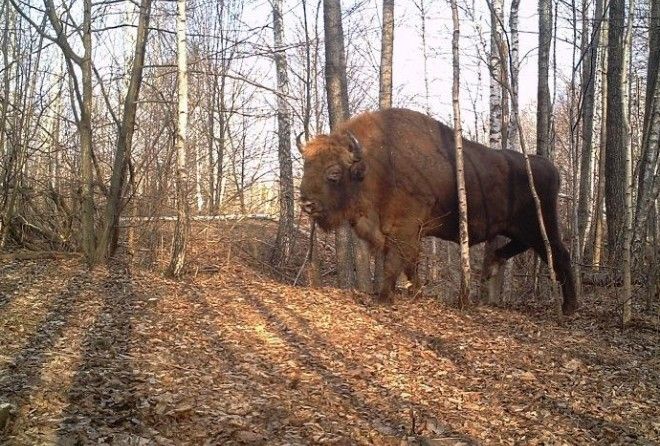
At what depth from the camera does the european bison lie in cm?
863

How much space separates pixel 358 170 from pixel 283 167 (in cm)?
688

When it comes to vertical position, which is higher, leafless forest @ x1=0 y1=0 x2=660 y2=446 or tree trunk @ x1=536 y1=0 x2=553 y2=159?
tree trunk @ x1=536 y1=0 x2=553 y2=159

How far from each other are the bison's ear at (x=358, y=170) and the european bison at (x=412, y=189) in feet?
0.05

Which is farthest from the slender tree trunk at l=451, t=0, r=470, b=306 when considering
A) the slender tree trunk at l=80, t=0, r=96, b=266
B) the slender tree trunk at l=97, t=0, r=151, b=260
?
the slender tree trunk at l=80, t=0, r=96, b=266

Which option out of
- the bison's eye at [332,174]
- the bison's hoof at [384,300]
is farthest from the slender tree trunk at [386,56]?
the bison's hoof at [384,300]

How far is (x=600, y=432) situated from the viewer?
4.64 metres

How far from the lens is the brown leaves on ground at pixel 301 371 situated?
4211 millimetres

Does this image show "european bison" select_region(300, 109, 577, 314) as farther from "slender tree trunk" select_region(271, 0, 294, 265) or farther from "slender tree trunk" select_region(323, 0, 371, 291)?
"slender tree trunk" select_region(271, 0, 294, 265)

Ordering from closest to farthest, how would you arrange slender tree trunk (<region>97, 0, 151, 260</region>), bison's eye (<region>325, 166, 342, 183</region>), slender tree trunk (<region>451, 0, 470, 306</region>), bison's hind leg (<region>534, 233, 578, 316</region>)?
slender tree trunk (<region>451, 0, 470, 306</region>) < bison's eye (<region>325, 166, 342, 183</region>) < slender tree trunk (<region>97, 0, 151, 260</region>) < bison's hind leg (<region>534, 233, 578, 316</region>)

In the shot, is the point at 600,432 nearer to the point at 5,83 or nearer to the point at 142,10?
the point at 142,10

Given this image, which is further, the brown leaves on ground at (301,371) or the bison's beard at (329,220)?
the bison's beard at (329,220)

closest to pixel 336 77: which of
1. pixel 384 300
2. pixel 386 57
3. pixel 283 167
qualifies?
pixel 386 57

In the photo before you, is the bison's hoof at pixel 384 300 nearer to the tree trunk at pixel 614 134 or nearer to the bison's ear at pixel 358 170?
the bison's ear at pixel 358 170

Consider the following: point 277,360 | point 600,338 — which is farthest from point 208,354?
point 600,338
